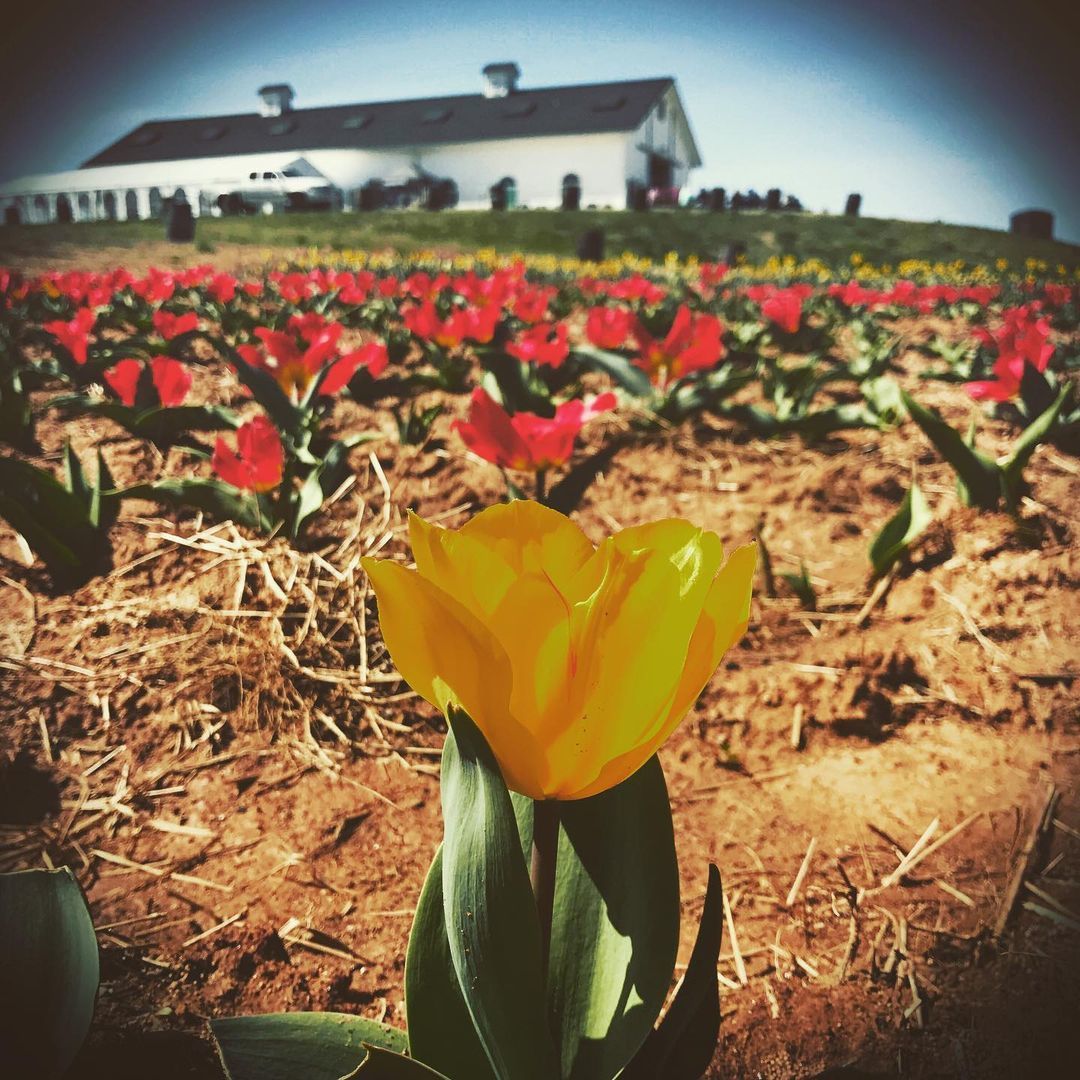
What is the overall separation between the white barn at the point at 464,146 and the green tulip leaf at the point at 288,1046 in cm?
3446

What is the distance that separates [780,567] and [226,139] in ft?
138

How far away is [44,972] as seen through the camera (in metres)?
0.58

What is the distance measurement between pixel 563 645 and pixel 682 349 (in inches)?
103

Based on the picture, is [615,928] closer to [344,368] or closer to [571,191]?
[344,368]

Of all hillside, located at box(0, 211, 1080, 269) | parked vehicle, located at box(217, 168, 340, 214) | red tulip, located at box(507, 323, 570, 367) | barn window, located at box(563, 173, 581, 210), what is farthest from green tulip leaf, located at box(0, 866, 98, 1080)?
parked vehicle, located at box(217, 168, 340, 214)

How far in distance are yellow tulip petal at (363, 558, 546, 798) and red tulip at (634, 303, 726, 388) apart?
2496mm

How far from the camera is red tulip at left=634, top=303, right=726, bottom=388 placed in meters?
2.78

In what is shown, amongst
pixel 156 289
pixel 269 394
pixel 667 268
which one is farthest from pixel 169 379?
pixel 667 268

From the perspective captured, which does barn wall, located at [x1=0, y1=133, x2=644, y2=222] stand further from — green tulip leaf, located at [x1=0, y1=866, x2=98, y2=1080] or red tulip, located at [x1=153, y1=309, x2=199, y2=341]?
green tulip leaf, located at [x1=0, y1=866, x2=98, y2=1080]

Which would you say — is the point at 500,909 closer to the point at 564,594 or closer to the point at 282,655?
the point at 564,594

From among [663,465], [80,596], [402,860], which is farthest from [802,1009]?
[663,465]

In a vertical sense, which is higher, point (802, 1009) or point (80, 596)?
point (80, 596)

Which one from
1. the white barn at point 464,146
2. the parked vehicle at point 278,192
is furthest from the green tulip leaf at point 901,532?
the white barn at point 464,146

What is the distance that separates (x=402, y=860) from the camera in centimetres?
117
